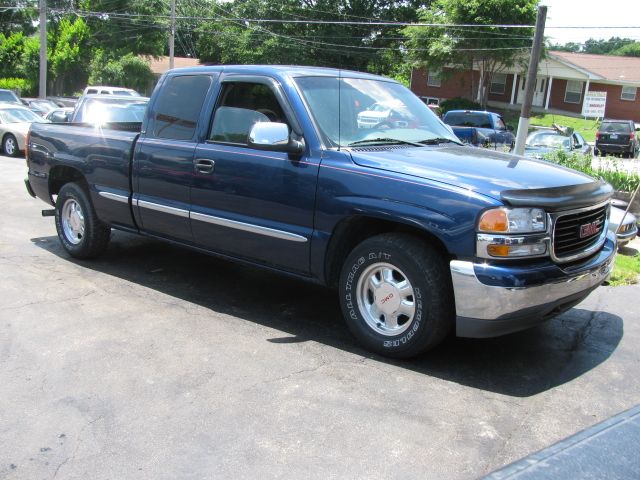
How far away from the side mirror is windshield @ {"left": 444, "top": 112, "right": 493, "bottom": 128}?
15074 millimetres

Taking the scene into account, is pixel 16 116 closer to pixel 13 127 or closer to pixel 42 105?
pixel 13 127

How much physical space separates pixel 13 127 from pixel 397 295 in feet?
52.5

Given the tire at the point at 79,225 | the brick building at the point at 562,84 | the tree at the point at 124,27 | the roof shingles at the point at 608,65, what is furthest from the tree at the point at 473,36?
the tire at the point at 79,225

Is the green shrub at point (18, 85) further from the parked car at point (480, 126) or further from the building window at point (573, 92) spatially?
the building window at point (573, 92)

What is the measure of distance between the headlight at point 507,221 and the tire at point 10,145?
1610 cm

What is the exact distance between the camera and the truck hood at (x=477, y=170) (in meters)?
3.98

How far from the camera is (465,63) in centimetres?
3709

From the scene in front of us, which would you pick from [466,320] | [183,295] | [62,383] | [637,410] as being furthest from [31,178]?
[637,410]

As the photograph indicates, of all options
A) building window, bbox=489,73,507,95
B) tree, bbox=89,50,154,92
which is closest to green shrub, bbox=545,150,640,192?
building window, bbox=489,73,507,95

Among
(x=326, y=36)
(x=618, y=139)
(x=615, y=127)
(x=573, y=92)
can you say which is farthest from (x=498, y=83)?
(x=618, y=139)

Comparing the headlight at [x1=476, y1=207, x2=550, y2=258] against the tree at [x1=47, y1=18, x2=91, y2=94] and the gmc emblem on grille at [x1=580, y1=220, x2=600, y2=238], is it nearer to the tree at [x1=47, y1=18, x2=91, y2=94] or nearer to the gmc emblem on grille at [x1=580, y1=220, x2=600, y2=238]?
the gmc emblem on grille at [x1=580, y1=220, x2=600, y2=238]

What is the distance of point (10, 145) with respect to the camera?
669 inches

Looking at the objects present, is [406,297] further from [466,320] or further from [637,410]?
[637,410]

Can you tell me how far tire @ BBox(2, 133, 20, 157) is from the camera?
1691 cm
